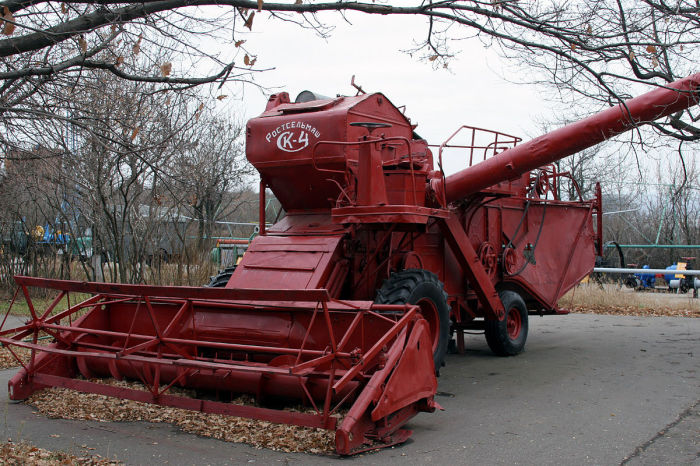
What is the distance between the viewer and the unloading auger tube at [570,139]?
26.6ft

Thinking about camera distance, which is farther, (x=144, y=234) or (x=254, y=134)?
(x=144, y=234)

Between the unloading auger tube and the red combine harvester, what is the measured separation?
0.02 metres

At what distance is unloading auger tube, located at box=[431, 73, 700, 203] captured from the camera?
8.11 meters

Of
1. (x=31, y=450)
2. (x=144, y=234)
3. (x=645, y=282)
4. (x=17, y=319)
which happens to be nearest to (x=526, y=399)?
(x=31, y=450)

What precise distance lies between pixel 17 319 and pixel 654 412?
37.8 ft

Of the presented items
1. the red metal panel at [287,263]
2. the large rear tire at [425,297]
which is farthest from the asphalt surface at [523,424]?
the red metal panel at [287,263]

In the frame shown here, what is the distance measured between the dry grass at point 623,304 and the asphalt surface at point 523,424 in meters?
6.27

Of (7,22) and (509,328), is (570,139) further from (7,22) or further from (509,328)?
(7,22)

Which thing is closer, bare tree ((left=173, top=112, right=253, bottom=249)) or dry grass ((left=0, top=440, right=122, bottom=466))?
dry grass ((left=0, top=440, right=122, bottom=466))

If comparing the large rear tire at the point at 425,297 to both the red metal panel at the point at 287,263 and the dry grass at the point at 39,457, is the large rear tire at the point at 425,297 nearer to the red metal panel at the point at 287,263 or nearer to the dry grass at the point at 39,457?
Answer: the red metal panel at the point at 287,263

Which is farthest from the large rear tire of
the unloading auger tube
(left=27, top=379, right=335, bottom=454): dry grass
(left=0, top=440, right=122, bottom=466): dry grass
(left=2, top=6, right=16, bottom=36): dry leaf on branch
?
(left=2, top=6, right=16, bottom=36): dry leaf on branch

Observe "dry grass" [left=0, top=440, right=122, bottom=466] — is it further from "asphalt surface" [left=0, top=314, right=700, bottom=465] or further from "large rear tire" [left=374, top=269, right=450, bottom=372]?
"large rear tire" [left=374, top=269, right=450, bottom=372]

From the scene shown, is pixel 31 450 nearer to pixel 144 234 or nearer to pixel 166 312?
pixel 166 312

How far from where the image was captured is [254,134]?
8.71 metres
